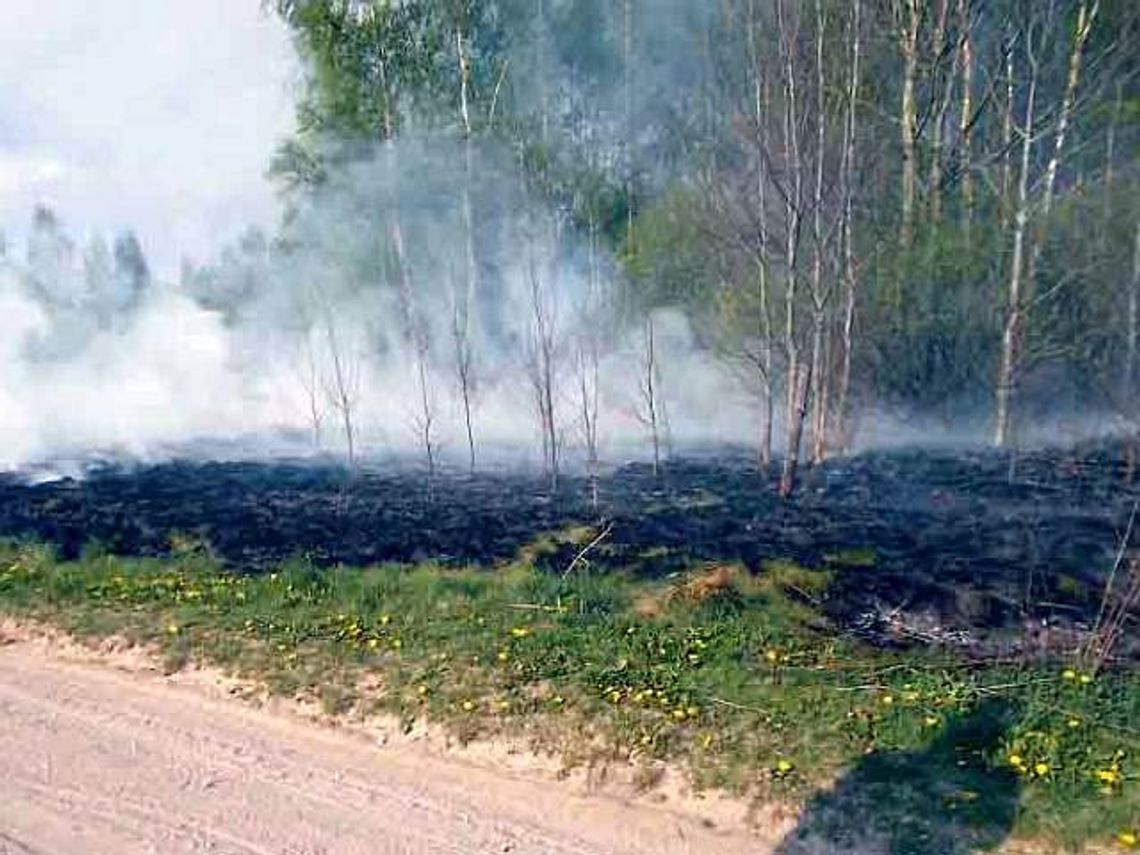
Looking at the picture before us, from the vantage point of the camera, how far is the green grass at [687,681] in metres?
5.86

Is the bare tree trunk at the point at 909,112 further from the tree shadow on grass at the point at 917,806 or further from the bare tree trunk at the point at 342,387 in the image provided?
the tree shadow on grass at the point at 917,806

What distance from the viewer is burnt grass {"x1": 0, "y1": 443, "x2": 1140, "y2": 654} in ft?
30.4

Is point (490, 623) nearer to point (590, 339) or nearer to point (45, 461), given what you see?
point (45, 461)

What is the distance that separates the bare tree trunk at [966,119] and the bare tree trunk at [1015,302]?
853mm

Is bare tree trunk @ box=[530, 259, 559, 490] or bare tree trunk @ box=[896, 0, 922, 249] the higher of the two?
bare tree trunk @ box=[896, 0, 922, 249]

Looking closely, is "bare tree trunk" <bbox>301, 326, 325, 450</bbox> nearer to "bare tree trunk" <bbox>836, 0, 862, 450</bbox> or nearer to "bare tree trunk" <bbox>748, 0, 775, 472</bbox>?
"bare tree trunk" <bbox>748, 0, 775, 472</bbox>

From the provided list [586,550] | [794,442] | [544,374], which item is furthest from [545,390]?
[586,550]

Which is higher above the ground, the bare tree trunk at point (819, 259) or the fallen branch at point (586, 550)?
the bare tree trunk at point (819, 259)

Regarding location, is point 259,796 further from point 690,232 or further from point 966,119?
point 966,119

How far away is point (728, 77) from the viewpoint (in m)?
20.1

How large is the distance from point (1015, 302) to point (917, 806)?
13215 mm

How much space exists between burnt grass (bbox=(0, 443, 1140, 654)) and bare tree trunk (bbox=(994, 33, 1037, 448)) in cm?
132

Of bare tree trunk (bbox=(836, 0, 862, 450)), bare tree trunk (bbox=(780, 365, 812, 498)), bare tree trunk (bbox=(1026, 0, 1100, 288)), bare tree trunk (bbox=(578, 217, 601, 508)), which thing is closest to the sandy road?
bare tree trunk (bbox=(780, 365, 812, 498))

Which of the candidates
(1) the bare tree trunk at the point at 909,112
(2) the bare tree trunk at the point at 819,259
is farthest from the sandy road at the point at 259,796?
(1) the bare tree trunk at the point at 909,112
